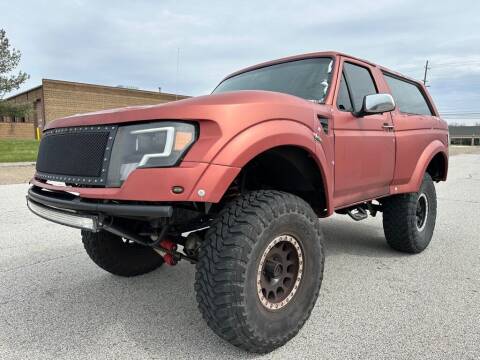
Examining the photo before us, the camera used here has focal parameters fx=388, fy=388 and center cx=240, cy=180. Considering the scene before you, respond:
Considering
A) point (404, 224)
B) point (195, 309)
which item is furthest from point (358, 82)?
point (195, 309)

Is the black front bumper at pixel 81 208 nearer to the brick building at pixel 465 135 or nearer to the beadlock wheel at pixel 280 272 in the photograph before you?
the beadlock wheel at pixel 280 272

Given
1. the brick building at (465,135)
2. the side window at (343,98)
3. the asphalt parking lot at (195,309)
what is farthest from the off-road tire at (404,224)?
the brick building at (465,135)

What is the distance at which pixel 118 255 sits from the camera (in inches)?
130

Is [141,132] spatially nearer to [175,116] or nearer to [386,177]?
[175,116]

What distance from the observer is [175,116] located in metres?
1.98

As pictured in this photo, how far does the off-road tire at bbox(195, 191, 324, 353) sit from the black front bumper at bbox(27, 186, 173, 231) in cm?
37

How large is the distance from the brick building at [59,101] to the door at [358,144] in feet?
97.4

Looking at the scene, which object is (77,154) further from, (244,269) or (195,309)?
(195,309)

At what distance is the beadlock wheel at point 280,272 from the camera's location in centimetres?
230

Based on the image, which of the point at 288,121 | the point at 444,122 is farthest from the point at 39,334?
the point at 444,122

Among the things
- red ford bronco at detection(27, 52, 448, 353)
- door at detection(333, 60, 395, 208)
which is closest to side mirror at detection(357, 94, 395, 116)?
red ford bronco at detection(27, 52, 448, 353)

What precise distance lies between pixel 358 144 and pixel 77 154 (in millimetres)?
2102

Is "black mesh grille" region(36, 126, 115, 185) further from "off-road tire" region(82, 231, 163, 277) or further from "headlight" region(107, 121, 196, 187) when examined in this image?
"off-road tire" region(82, 231, 163, 277)

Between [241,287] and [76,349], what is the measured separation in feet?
3.66
